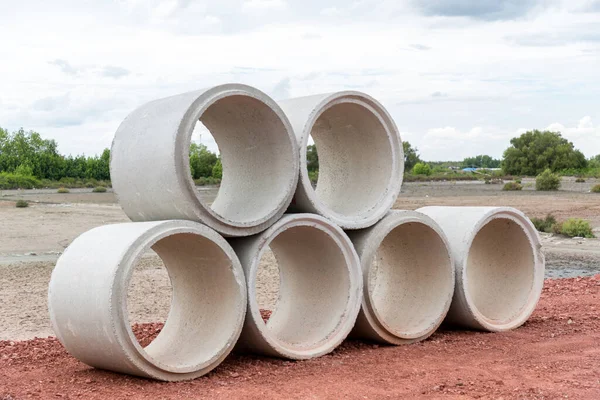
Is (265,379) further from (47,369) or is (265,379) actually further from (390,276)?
(390,276)

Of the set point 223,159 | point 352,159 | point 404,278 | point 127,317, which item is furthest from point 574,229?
point 127,317

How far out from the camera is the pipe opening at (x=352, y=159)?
861 cm

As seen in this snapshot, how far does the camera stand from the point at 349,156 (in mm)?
8969

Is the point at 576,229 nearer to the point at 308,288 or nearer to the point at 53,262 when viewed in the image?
the point at 53,262

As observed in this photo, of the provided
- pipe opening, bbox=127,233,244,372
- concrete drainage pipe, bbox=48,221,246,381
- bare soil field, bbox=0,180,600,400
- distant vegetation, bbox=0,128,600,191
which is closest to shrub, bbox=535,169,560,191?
distant vegetation, bbox=0,128,600,191

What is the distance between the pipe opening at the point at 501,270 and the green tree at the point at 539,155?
81166mm

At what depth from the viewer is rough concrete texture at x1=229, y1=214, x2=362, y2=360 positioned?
734cm

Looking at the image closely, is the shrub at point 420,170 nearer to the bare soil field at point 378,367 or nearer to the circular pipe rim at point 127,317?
the bare soil field at point 378,367

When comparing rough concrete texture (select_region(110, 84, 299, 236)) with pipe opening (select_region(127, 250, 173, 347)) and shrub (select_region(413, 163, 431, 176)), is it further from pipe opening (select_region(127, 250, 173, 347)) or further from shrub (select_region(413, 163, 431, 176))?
shrub (select_region(413, 163, 431, 176))

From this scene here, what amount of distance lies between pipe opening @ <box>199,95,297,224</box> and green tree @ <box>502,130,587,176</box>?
83.8 metres

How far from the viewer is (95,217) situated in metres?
30.5

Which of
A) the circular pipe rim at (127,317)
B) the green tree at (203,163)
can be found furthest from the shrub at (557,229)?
the green tree at (203,163)

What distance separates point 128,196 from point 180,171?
0.80 m

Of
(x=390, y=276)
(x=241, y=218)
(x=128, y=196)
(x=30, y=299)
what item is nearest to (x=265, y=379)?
(x=241, y=218)
